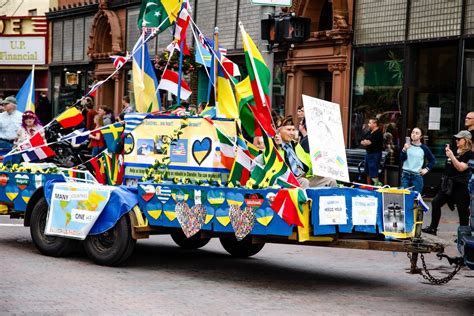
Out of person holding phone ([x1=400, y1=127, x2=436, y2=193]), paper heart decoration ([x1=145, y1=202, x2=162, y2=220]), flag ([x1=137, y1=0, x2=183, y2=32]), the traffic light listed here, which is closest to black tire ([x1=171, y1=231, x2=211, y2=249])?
paper heart decoration ([x1=145, y1=202, x2=162, y2=220])

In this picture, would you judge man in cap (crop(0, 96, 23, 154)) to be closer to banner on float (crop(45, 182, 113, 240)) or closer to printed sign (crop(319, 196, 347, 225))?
banner on float (crop(45, 182, 113, 240))

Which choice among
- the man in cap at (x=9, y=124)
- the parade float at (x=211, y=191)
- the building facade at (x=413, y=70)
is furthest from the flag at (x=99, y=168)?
the building facade at (x=413, y=70)

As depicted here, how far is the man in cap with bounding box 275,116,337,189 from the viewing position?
32.2ft

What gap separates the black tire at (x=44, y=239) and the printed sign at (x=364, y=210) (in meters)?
3.54

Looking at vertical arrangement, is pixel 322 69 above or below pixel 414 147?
above

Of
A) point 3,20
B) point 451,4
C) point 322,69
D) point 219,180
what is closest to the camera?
point 219,180

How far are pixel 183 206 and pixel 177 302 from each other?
157 centimetres

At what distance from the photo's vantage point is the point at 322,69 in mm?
22641

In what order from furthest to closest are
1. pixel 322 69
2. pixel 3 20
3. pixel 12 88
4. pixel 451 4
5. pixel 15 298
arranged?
pixel 12 88 < pixel 3 20 < pixel 322 69 < pixel 451 4 < pixel 15 298

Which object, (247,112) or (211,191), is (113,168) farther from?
(247,112)

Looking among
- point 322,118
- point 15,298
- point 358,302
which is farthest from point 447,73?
point 15,298

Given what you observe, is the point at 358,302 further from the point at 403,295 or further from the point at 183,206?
the point at 183,206

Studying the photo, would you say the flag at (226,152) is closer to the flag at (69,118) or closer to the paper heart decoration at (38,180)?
the paper heart decoration at (38,180)

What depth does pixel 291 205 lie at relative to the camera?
894 centimetres
